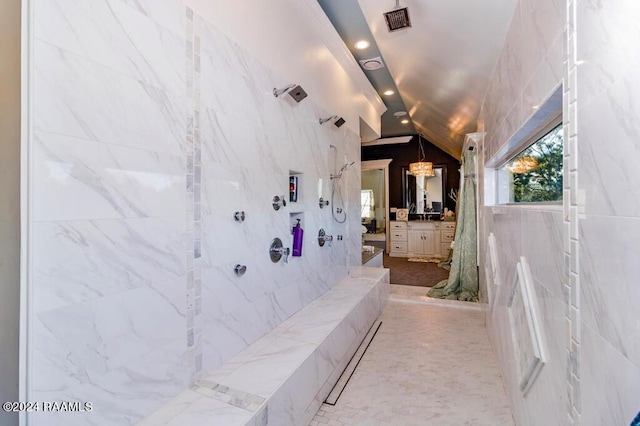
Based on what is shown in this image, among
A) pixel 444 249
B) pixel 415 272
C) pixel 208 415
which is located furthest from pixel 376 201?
pixel 208 415

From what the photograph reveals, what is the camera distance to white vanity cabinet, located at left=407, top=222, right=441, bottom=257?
665 cm

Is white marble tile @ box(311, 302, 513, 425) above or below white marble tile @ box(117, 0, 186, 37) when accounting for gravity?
below

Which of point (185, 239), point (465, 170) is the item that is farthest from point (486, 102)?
point (185, 239)

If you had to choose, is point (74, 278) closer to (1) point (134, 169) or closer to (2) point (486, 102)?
(1) point (134, 169)

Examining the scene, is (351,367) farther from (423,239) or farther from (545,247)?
(423,239)

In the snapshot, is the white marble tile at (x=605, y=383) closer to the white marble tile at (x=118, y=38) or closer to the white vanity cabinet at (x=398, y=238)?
the white marble tile at (x=118, y=38)

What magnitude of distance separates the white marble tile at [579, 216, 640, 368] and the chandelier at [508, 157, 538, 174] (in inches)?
36.2

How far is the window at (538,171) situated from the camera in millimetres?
1210

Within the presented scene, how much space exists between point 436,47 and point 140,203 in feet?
8.57

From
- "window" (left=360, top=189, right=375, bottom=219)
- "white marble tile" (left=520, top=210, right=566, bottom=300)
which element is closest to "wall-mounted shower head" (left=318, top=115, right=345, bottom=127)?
"white marble tile" (left=520, top=210, right=566, bottom=300)

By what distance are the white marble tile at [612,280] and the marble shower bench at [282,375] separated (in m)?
1.22

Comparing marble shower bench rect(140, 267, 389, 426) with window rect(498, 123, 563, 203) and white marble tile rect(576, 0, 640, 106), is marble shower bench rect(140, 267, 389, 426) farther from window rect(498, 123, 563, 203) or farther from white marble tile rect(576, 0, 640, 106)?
white marble tile rect(576, 0, 640, 106)

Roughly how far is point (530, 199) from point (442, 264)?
4504mm

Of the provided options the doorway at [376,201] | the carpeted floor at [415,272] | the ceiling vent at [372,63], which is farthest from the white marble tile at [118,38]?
the doorway at [376,201]
